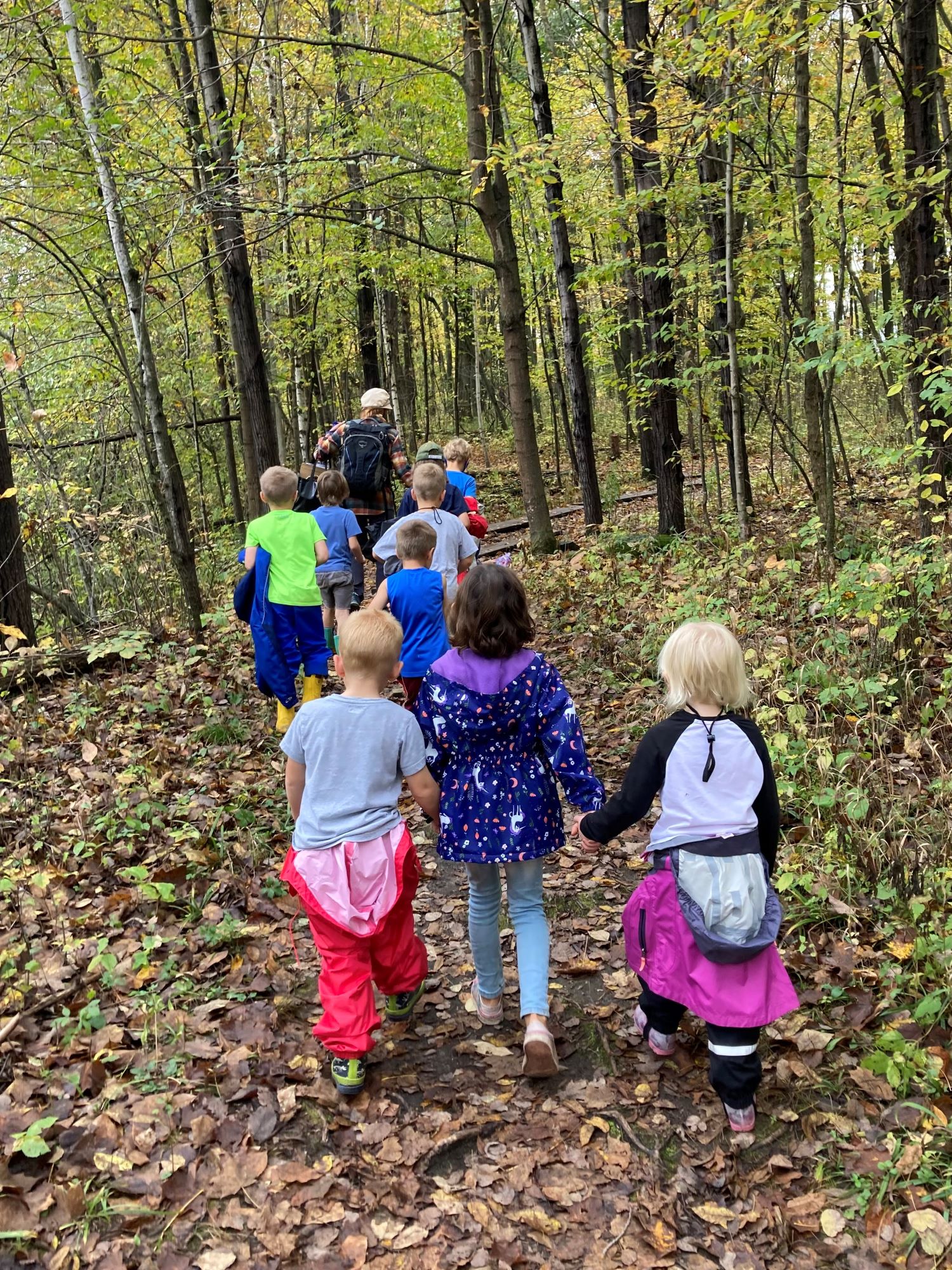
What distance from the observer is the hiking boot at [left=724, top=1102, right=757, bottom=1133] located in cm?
297

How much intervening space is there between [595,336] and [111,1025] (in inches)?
419

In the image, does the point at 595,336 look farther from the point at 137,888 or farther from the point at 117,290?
the point at 137,888

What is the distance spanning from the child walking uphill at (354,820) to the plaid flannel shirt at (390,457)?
14.9 ft

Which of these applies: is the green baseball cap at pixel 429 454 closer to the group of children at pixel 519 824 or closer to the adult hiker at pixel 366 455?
the adult hiker at pixel 366 455

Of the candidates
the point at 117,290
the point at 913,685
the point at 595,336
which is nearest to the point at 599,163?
the point at 595,336

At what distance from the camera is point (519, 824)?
10.6 feet

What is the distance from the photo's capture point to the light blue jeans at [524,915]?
335 cm

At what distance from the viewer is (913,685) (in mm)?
5641

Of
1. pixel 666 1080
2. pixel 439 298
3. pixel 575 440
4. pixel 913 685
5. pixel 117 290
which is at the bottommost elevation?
pixel 666 1080

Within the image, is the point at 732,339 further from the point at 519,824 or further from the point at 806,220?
the point at 519,824

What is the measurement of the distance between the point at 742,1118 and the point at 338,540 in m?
5.48

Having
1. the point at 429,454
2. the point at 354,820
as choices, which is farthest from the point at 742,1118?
the point at 429,454

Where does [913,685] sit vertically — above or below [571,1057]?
above

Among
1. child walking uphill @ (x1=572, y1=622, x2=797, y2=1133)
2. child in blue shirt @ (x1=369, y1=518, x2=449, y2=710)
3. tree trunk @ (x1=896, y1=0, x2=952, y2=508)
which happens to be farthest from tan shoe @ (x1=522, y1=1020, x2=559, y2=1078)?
tree trunk @ (x1=896, y1=0, x2=952, y2=508)
